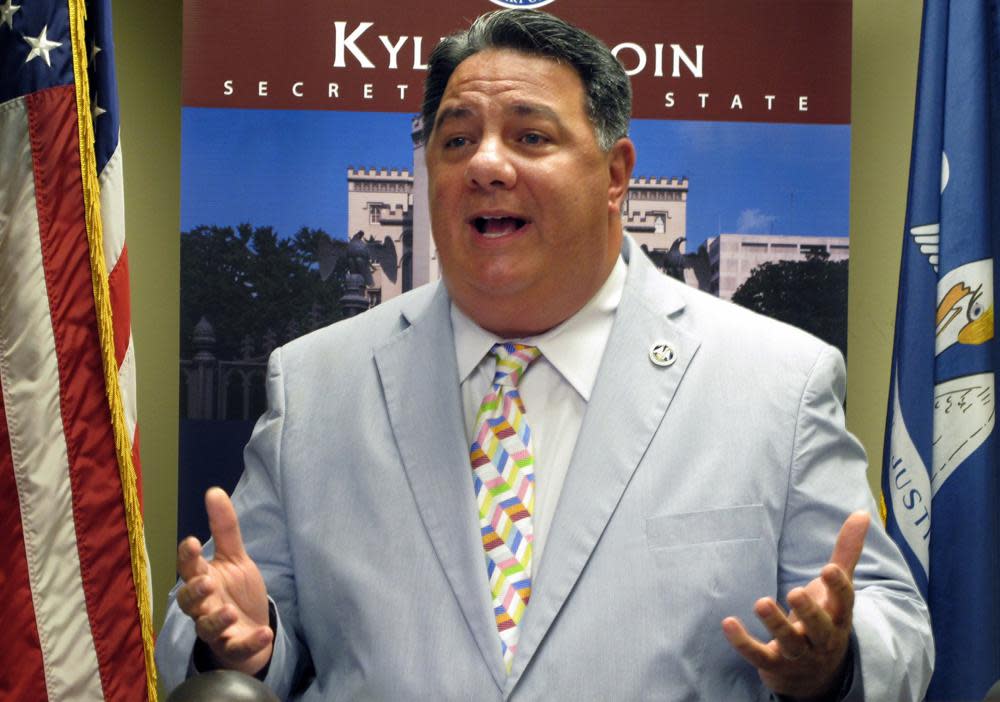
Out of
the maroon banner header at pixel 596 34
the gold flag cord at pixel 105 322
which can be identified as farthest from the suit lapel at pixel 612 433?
the maroon banner header at pixel 596 34

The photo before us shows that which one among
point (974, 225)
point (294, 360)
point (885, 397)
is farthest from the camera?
point (885, 397)

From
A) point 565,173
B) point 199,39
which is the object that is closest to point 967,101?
point 565,173

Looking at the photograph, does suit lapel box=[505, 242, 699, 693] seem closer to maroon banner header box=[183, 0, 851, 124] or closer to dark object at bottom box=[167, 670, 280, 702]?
dark object at bottom box=[167, 670, 280, 702]

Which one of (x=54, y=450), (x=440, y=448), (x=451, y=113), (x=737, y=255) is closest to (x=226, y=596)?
(x=440, y=448)

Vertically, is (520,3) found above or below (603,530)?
above

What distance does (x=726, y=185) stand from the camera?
317cm

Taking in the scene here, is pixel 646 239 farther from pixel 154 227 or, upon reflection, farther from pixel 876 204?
pixel 154 227

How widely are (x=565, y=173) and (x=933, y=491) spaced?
1.59 metres

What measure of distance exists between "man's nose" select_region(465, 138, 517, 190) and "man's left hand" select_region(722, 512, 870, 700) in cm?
76

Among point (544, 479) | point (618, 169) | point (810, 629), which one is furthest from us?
point (618, 169)

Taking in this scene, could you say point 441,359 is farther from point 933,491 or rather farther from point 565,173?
point 933,491

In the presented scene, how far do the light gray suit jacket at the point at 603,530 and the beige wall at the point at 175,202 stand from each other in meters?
1.54

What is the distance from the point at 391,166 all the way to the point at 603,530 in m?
1.70

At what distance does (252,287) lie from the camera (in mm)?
3131
